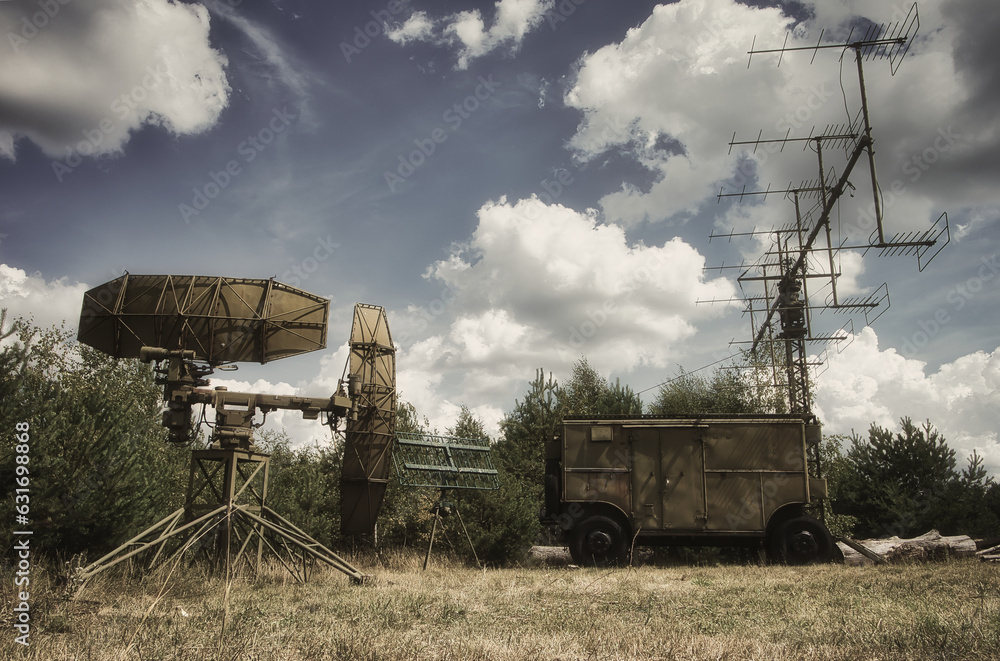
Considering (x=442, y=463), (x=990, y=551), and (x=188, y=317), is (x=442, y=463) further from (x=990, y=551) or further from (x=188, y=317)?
(x=990, y=551)

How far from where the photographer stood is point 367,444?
15484 mm

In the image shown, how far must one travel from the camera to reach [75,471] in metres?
13.6

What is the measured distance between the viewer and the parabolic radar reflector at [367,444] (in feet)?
50.6

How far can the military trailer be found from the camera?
51.5ft

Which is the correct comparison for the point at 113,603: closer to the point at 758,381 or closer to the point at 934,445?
the point at 934,445

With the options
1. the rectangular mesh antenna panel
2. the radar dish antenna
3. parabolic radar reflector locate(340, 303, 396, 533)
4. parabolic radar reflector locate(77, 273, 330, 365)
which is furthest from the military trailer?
parabolic radar reflector locate(77, 273, 330, 365)

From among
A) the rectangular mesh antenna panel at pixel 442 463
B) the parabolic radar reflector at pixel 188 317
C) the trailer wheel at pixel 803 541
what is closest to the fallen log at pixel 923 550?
the trailer wheel at pixel 803 541

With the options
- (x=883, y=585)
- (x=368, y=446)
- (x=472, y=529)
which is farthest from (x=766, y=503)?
(x=368, y=446)

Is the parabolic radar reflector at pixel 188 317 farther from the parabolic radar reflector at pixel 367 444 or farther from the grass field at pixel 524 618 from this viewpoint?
the grass field at pixel 524 618

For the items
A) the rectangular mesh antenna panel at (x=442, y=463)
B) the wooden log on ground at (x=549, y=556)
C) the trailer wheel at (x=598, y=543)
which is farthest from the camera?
the wooden log on ground at (x=549, y=556)

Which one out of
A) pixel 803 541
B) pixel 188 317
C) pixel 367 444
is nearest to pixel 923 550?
pixel 803 541

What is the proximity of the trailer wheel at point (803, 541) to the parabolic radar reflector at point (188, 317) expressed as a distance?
12.1 metres

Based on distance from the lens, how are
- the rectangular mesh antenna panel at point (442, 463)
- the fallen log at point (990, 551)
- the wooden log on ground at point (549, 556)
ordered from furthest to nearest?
1. the wooden log on ground at point (549, 556)
2. the rectangular mesh antenna panel at point (442, 463)
3. the fallen log at point (990, 551)

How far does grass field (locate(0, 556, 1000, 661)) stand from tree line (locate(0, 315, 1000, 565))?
333cm
